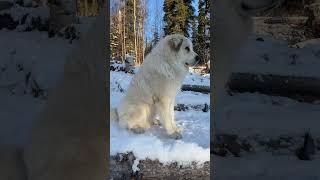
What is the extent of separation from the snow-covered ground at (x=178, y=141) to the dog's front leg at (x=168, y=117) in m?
0.02

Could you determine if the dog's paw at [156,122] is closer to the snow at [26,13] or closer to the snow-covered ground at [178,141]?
the snow-covered ground at [178,141]

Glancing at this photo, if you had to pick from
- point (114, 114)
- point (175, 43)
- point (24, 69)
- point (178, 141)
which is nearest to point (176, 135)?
point (178, 141)

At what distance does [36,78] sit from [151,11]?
59 cm

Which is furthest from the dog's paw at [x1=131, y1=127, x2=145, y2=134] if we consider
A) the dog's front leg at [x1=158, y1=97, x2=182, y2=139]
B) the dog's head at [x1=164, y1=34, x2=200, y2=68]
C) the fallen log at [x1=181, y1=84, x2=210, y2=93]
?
the dog's head at [x1=164, y1=34, x2=200, y2=68]

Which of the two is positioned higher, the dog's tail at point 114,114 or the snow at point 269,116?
the snow at point 269,116

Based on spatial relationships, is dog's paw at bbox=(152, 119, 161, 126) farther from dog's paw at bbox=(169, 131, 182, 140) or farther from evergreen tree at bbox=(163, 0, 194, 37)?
evergreen tree at bbox=(163, 0, 194, 37)

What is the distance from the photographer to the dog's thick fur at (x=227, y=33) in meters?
1.63

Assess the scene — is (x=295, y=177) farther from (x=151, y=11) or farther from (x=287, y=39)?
(x=151, y=11)

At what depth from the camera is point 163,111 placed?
2.09 metres

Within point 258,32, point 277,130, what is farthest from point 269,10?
point 277,130

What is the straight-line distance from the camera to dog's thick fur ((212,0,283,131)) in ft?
5.36

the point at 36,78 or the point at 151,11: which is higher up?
the point at 151,11

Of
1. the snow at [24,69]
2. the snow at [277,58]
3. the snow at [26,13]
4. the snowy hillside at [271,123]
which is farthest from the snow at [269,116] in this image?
the snow at [26,13]

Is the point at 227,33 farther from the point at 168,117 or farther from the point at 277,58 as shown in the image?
the point at 168,117
